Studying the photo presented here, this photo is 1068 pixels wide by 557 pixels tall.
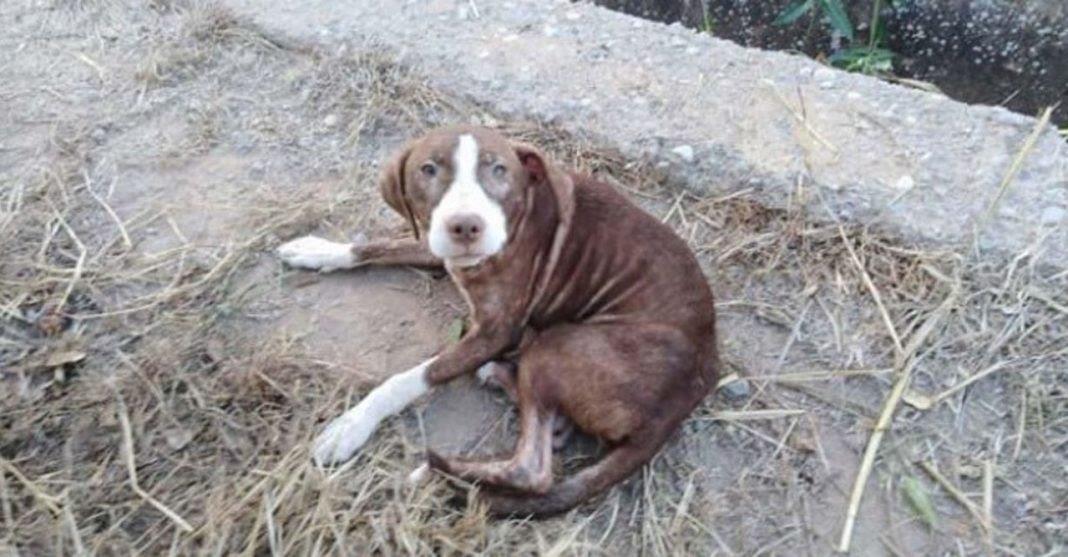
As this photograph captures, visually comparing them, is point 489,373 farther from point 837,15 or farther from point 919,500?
point 837,15

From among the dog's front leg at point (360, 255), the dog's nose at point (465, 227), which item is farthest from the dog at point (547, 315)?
the dog's front leg at point (360, 255)

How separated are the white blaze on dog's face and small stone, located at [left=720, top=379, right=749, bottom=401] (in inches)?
37.6

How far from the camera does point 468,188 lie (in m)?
3.10

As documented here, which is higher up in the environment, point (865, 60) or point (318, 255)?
point (865, 60)

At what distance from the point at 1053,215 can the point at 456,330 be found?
2.38 metres

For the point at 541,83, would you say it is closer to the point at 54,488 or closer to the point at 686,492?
the point at 686,492

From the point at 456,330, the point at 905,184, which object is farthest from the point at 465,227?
the point at 905,184

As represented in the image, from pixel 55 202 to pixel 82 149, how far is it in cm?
37

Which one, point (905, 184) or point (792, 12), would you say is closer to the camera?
point (905, 184)

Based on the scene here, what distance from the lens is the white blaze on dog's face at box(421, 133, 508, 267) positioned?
3.02 metres

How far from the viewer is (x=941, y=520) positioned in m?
3.20

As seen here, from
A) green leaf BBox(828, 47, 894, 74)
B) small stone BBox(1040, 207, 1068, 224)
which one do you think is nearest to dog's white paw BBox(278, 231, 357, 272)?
small stone BBox(1040, 207, 1068, 224)

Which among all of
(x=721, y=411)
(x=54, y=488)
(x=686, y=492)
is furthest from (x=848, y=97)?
(x=54, y=488)

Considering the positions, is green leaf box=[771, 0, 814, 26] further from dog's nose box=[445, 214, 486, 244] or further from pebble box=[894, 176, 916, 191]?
dog's nose box=[445, 214, 486, 244]
